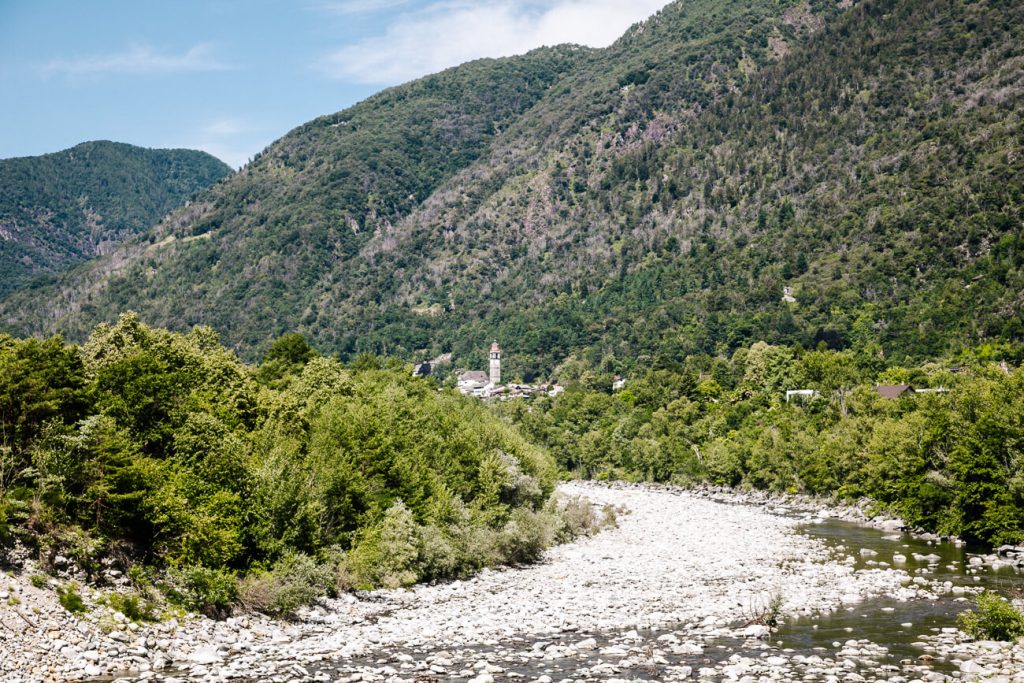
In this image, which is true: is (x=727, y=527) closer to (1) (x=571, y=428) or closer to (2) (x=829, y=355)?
(1) (x=571, y=428)

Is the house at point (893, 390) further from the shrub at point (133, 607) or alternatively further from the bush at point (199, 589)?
the shrub at point (133, 607)

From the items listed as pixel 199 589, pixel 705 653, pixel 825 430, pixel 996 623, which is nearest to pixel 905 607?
pixel 996 623

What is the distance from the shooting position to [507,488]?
63250mm

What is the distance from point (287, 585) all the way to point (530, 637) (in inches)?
388

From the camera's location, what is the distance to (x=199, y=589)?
33.6 meters

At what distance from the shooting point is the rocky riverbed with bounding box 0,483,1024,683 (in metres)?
27.9

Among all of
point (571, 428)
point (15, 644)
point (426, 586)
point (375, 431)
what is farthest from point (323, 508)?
point (571, 428)

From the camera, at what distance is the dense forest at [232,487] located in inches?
1339

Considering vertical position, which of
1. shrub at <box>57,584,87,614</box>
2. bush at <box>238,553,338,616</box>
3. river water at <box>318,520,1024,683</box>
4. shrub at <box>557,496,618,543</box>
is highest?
shrub at <box>57,584,87,614</box>

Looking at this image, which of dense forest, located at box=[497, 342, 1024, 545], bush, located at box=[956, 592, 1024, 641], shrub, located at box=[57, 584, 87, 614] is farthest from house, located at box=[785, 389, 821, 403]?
shrub, located at box=[57, 584, 87, 614]

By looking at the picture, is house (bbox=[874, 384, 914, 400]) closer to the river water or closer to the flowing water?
the flowing water

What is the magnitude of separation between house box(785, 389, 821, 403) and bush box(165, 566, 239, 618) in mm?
109380

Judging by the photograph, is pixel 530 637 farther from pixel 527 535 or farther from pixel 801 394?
pixel 801 394

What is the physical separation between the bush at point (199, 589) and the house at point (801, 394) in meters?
109
